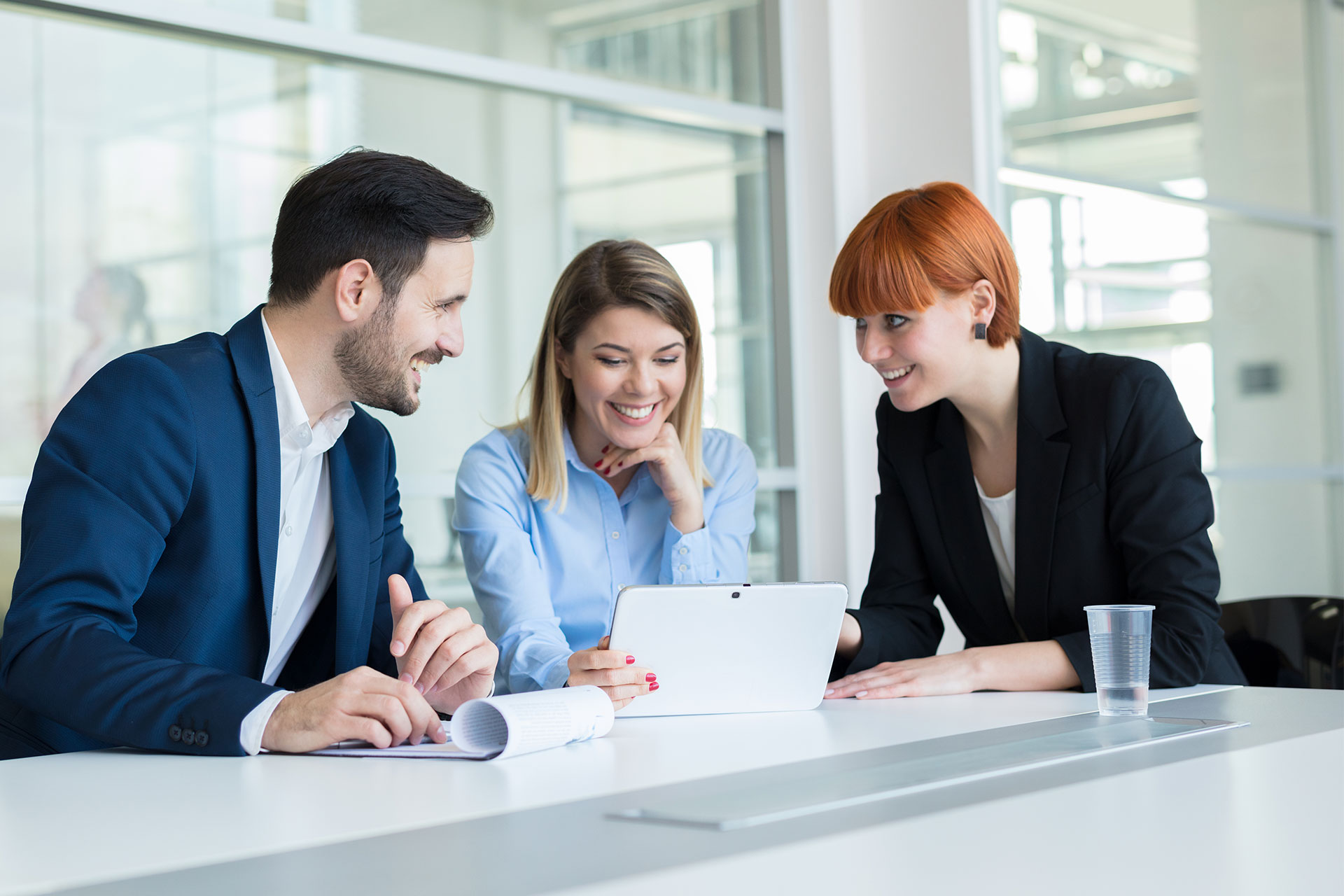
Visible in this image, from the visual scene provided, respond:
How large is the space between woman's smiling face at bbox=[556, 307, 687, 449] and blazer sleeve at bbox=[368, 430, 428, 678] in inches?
17.2

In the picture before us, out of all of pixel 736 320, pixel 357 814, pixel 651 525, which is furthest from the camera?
pixel 736 320

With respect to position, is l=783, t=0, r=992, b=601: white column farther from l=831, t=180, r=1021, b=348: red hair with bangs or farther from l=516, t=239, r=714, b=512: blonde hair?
l=831, t=180, r=1021, b=348: red hair with bangs

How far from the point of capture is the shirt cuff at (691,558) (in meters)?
2.31

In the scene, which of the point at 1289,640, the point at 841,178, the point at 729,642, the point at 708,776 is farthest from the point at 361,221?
the point at 841,178

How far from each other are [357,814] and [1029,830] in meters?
0.51

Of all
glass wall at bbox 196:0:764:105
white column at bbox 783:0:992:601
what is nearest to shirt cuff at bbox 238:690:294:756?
glass wall at bbox 196:0:764:105

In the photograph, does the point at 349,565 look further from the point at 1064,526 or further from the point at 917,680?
the point at 1064,526

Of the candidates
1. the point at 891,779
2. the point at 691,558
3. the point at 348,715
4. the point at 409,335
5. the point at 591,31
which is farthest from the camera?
the point at 591,31

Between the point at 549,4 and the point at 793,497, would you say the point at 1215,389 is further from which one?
the point at 549,4

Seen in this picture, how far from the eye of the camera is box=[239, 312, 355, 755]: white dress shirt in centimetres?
185

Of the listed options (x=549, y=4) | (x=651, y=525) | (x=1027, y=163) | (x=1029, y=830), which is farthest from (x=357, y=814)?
(x=1027, y=163)

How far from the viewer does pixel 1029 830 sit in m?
0.98

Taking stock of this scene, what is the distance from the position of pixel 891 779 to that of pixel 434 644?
596 mm

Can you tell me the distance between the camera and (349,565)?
1.83 meters
